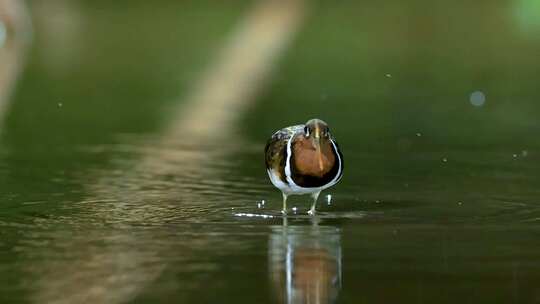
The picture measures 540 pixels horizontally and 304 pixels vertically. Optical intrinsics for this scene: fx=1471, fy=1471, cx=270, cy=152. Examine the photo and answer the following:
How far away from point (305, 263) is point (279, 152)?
179 cm

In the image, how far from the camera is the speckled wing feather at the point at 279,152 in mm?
9914

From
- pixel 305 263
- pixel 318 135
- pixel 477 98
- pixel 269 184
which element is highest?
pixel 477 98

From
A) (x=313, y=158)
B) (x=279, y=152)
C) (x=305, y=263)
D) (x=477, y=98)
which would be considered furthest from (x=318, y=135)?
(x=477, y=98)

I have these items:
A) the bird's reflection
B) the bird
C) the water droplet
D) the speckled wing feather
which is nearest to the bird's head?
the bird

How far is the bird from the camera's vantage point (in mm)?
9617

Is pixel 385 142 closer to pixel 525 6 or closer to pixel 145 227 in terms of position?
pixel 145 227

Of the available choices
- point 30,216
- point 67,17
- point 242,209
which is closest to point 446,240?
point 242,209

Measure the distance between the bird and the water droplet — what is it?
28.2ft

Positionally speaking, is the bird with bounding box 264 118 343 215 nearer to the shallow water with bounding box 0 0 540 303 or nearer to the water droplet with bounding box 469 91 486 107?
the shallow water with bounding box 0 0 540 303

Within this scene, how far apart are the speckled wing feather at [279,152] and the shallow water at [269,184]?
0.34 meters

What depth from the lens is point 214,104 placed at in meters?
18.6

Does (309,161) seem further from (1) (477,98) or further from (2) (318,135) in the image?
(1) (477,98)

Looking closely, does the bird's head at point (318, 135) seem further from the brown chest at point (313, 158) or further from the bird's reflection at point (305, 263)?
the bird's reflection at point (305, 263)

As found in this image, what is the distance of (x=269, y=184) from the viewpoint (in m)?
11.8
